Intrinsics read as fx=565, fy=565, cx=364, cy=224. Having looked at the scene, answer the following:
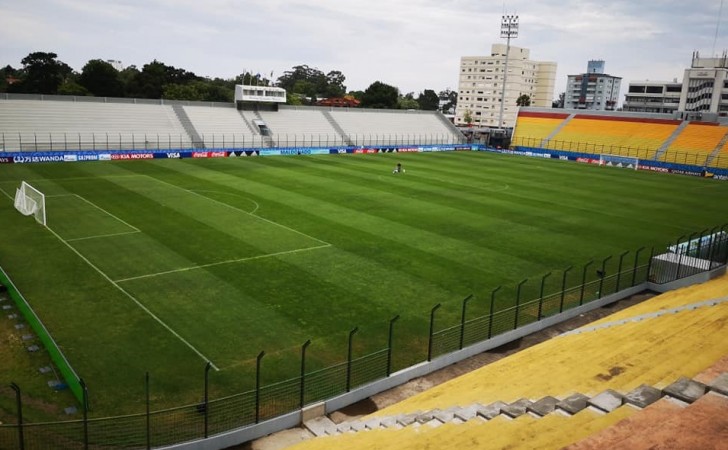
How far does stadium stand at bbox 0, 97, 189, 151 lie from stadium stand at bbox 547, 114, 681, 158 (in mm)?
53538

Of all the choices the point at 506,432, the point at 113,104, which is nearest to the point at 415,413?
the point at 506,432

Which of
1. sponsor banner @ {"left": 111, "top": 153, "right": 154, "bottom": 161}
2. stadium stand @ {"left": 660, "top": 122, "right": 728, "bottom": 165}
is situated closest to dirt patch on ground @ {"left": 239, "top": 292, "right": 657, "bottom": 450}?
sponsor banner @ {"left": 111, "top": 153, "right": 154, "bottom": 161}

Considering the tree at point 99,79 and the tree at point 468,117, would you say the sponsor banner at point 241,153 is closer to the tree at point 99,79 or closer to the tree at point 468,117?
the tree at point 99,79

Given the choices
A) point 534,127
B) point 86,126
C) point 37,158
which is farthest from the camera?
point 534,127

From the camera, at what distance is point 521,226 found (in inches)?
1298

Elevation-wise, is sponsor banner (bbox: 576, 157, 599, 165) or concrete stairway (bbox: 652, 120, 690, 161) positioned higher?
concrete stairway (bbox: 652, 120, 690, 161)

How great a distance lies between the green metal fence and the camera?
11492 millimetres

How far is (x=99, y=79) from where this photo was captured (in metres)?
94.9

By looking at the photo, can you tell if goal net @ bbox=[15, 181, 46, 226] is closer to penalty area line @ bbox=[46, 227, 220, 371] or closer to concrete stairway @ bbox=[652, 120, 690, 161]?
penalty area line @ bbox=[46, 227, 220, 371]

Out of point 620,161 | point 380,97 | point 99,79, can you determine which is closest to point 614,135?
point 620,161

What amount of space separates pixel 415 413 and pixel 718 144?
240ft

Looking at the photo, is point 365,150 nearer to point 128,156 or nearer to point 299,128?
point 299,128

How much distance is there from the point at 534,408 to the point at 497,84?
174 m

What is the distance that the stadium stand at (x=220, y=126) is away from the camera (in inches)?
2655
